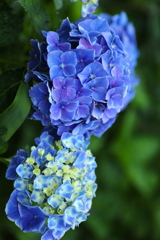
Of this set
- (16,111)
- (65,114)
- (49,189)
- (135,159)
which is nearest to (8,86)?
(16,111)

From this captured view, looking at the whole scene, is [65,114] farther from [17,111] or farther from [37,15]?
[37,15]

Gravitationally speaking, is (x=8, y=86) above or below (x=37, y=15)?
below

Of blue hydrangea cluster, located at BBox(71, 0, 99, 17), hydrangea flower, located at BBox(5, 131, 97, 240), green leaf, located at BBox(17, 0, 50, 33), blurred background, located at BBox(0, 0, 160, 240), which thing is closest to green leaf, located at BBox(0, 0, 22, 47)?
green leaf, located at BBox(17, 0, 50, 33)

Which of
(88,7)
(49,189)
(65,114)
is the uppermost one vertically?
(88,7)

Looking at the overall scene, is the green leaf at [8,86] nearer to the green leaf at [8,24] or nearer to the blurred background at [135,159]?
the green leaf at [8,24]

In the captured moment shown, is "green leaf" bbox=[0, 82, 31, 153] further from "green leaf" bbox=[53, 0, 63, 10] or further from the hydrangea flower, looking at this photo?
"green leaf" bbox=[53, 0, 63, 10]

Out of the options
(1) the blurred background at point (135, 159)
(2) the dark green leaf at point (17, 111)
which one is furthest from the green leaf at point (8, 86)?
(1) the blurred background at point (135, 159)

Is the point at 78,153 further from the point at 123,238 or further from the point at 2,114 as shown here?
the point at 123,238

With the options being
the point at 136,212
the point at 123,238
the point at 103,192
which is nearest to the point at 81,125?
the point at 103,192
